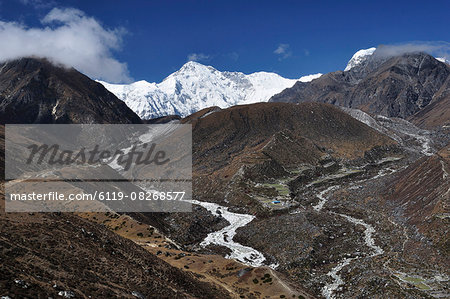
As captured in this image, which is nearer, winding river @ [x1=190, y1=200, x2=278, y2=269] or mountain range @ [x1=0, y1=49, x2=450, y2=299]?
mountain range @ [x1=0, y1=49, x2=450, y2=299]

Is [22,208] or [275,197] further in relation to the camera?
[275,197]

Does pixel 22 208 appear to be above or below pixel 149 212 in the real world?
above

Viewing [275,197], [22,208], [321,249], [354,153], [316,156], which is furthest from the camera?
[354,153]

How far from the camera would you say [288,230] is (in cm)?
9106

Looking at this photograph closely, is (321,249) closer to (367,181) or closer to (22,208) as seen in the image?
(22,208)

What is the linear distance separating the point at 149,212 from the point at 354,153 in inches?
4853

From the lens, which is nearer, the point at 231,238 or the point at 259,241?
the point at 259,241

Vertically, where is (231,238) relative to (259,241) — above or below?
below

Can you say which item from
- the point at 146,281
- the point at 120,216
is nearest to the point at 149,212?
the point at 120,216

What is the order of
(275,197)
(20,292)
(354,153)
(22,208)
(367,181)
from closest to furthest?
(20,292)
(22,208)
(275,197)
(367,181)
(354,153)

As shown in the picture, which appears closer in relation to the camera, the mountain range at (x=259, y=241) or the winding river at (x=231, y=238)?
the mountain range at (x=259, y=241)

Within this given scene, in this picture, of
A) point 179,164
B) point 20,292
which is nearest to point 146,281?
point 20,292

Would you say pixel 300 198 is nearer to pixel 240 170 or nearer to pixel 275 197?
pixel 275 197

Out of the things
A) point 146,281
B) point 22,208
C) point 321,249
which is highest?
point 22,208
